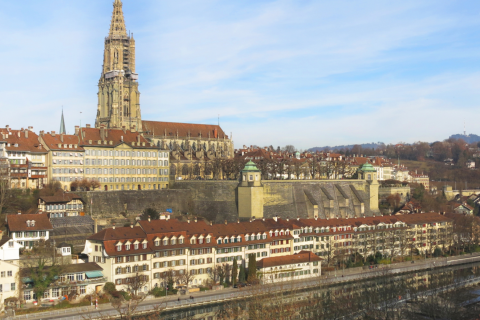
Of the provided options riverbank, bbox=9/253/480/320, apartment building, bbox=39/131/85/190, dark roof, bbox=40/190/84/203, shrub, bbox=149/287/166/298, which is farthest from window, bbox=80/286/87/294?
apartment building, bbox=39/131/85/190

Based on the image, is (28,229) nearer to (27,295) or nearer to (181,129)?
(27,295)

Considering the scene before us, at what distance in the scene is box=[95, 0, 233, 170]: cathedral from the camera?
123m

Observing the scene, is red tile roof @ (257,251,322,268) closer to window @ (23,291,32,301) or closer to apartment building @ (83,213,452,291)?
apartment building @ (83,213,452,291)

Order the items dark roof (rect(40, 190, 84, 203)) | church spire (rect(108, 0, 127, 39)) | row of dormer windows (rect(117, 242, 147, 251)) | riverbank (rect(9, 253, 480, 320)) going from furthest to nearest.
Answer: church spire (rect(108, 0, 127, 39)) < dark roof (rect(40, 190, 84, 203)) < row of dormer windows (rect(117, 242, 147, 251)) < riverbank (rect(9, 253, 480, 320))

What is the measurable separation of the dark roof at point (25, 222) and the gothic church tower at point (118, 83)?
55.1m

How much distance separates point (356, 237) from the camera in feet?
272

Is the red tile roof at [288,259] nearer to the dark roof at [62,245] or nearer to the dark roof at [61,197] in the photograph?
the dark roof at [62,245]

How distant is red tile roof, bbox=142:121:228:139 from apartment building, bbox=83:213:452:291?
51.2 metres

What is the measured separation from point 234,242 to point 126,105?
A: 61848mm

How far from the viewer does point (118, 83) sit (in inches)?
4889

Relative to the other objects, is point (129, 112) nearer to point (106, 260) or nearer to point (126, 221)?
point (126, 221)

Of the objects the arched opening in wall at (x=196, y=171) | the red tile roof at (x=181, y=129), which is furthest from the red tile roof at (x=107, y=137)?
the red tile roof at (x=181, y=129)

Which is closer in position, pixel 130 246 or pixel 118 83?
pixel 130 246

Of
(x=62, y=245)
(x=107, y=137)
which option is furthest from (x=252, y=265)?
(x=107, y=137)
